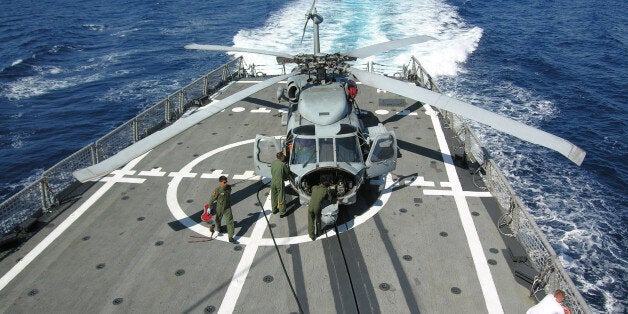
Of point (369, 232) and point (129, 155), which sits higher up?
point (129, 155)

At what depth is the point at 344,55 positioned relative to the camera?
17.3 m

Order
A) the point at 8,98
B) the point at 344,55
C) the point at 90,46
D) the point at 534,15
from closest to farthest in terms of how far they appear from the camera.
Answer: the point at 344,55, the point at 8,98, the point at 90,46, the point at 534,15

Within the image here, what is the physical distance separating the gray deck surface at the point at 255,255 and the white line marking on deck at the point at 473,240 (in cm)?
10

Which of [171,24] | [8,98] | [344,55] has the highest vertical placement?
[344,55]

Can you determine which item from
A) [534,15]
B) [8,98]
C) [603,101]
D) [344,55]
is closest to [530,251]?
[344,55]

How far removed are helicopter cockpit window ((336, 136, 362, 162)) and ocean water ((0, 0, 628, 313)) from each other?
434 inches

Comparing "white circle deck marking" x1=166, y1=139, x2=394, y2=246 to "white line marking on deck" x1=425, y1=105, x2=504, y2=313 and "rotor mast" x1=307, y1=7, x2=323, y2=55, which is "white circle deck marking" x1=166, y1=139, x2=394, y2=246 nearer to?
"white line marking on deck" x1=425, y1=105, x2=504, y2=313

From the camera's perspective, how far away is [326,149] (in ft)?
44.1

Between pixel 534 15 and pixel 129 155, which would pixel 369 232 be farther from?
pixel 534 15

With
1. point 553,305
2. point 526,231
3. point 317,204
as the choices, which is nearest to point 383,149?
point 317,204

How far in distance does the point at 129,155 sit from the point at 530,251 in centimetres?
1065

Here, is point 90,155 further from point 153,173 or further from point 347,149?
point 347,149

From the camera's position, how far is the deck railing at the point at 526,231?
30.8 ft

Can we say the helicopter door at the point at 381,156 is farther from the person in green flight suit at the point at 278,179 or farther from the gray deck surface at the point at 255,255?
the person in green flight suit at the point at 278,179
